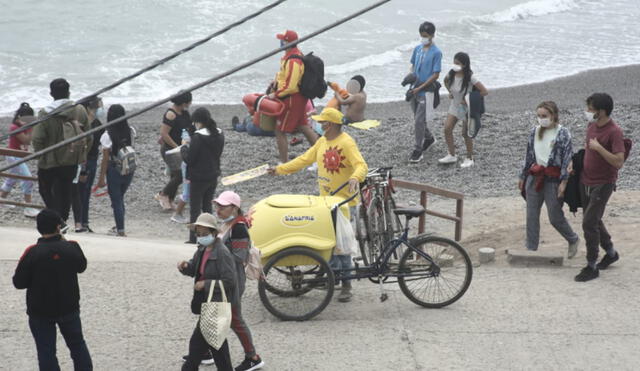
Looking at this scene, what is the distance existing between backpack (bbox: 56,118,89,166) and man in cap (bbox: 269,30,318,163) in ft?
11.4

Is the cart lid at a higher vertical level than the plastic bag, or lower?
higher

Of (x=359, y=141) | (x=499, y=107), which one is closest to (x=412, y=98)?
(x=359, y=141)

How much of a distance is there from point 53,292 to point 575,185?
4880 mm

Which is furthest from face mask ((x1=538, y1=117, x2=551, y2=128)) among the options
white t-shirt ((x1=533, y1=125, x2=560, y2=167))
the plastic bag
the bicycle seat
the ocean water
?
the ocean water

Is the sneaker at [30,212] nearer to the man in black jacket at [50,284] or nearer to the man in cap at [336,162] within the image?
the man in cap at [336,162]

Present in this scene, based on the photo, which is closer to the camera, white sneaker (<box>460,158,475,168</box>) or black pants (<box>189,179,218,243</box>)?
black pants (<box>189,179,218,243</box>)

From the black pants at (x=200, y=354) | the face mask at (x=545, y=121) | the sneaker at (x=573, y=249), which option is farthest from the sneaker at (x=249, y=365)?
the sneaker at (x=573, y=249)

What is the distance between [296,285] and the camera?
7.66 m

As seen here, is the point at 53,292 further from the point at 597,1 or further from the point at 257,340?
the point at 597,1

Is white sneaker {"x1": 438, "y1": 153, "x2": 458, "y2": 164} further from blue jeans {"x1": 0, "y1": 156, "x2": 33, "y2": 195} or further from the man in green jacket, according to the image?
blue jeans {"x1": 0, "y1": 156, "x2": 33, "y2": 195}

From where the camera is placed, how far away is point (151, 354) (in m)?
6.92

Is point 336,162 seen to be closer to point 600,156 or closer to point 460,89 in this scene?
point 600,156

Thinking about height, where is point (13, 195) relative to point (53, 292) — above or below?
below

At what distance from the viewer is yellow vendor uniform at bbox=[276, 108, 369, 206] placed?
809 centimetres
